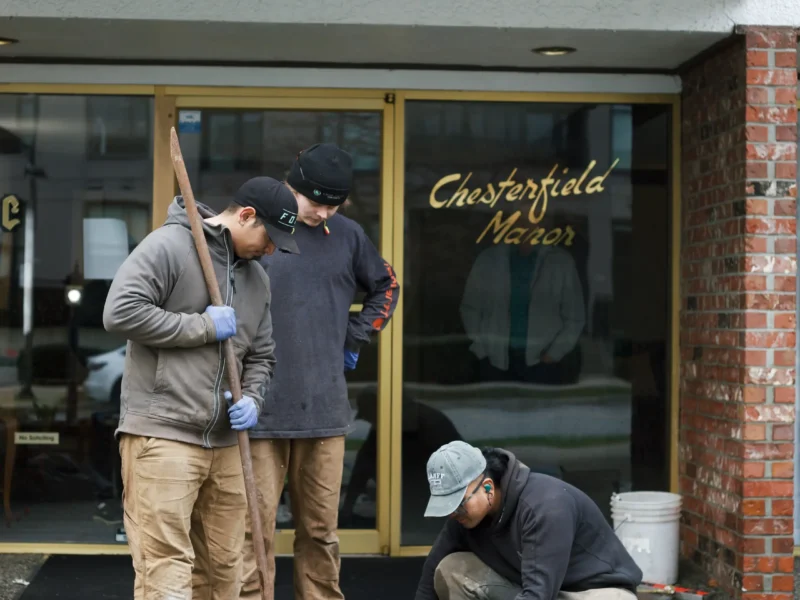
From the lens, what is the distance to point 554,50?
6.03 metres

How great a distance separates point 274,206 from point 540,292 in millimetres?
2816

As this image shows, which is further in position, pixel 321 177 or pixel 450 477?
pixel 321 177

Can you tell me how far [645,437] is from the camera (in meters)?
6.66

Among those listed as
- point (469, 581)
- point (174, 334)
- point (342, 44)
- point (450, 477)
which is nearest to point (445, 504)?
point (450, 477)

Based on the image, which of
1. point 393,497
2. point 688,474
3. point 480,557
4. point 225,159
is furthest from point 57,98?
point 688,474

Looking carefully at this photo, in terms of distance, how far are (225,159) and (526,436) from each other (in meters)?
2.29

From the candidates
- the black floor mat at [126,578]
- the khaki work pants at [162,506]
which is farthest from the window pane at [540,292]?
the khaki work pants at [162,506]

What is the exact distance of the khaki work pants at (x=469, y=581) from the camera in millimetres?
4617

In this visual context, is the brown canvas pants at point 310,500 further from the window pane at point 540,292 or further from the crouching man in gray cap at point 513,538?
the window pane at point 540,292

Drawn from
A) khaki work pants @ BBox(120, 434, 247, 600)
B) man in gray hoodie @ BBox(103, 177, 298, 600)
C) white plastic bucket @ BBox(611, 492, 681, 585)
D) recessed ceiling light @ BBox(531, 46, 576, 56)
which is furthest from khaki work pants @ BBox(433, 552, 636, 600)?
recessed ceiling light @ BBox(531, 46, 576, 56)

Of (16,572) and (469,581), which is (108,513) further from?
(469,581)

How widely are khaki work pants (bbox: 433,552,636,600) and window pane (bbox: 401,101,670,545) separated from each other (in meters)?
1.84

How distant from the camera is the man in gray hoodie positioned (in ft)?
12.9

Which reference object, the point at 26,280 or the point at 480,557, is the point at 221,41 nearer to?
the point at 26,280
